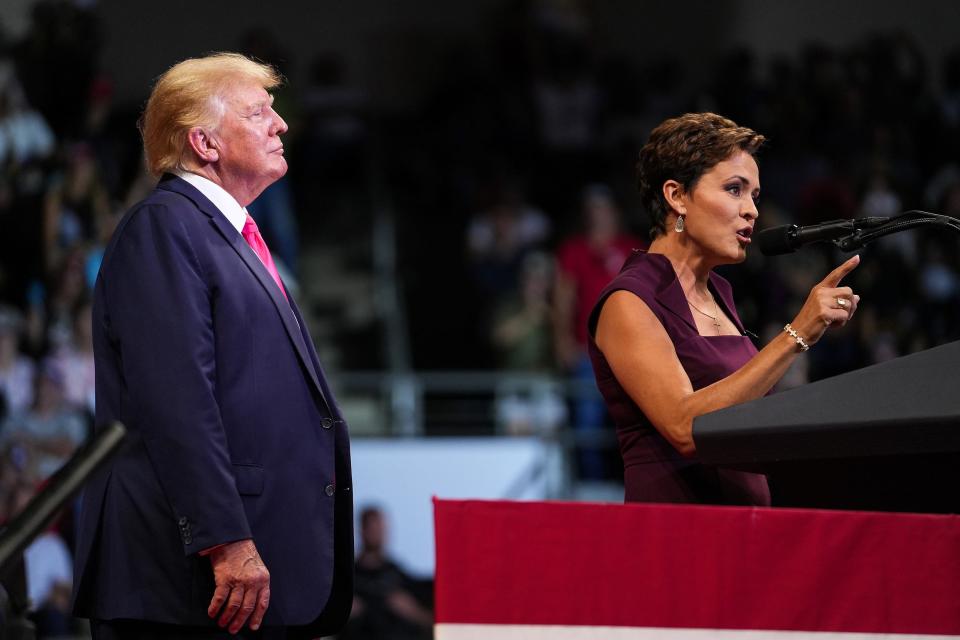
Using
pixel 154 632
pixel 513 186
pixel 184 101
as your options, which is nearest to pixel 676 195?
pixel 184 101

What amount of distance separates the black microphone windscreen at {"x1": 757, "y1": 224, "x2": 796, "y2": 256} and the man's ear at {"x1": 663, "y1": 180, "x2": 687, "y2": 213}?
27 centimetres

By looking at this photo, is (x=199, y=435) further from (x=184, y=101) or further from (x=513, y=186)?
(x=513, y=186)

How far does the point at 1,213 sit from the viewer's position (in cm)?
828

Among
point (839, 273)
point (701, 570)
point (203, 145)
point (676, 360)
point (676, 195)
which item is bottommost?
point (701, 570)

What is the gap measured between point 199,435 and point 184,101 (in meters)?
0.61

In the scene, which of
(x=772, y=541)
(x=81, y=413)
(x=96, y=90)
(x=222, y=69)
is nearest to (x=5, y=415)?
(x=81, y=413)

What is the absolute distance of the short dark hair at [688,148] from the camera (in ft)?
8.47

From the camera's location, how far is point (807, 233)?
2287mm

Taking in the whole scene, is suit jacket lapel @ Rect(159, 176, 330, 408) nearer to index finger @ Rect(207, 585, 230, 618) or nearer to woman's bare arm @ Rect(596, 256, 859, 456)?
index finger @ Rect(207, 585, 230, 618)

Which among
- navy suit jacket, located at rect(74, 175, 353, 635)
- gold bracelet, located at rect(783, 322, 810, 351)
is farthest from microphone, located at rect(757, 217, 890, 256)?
navy suit jacket, located at rect(74, 175, 353, 635)

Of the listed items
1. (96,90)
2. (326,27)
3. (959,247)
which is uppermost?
(326,27)

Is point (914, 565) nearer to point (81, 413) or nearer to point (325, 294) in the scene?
point (81, 413)

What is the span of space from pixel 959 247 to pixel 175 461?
754cm

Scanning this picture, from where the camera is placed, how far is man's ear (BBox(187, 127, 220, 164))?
2.49m
